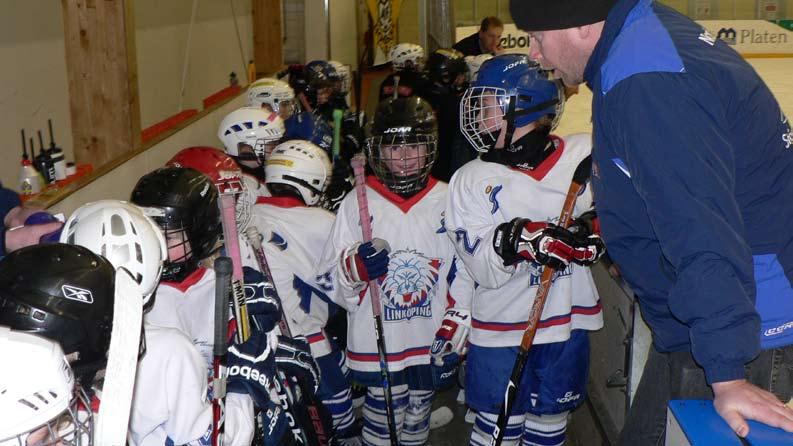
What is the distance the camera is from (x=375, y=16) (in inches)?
541

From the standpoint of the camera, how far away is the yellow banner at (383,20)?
1373 cm

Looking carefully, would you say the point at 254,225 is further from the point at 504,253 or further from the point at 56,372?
the point at 56,372

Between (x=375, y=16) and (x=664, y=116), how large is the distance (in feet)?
40.7

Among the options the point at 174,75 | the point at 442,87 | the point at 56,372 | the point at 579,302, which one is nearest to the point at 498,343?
the point at 579,302

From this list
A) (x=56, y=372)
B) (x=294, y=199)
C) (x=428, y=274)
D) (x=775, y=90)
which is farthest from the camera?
(x=775, y=90)

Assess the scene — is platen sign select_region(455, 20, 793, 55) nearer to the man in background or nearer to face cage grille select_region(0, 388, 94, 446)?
the man in background

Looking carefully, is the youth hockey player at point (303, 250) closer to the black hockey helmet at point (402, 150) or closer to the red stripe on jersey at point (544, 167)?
the black hockey helmet at point (402, 150)

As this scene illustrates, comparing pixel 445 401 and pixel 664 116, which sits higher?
pixel 664 116

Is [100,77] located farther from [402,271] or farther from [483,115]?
[483,115]

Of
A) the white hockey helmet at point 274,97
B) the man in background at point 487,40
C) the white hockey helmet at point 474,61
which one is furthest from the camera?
the man in background at point 487,40

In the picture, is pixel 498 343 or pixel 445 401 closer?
pixel 498 343

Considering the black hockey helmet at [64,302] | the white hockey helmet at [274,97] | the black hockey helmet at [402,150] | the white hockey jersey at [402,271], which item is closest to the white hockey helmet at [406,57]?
the white hockey helmet at [274,97]

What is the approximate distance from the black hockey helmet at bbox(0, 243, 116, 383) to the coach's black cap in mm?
1064

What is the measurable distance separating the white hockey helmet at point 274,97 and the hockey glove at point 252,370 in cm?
367
